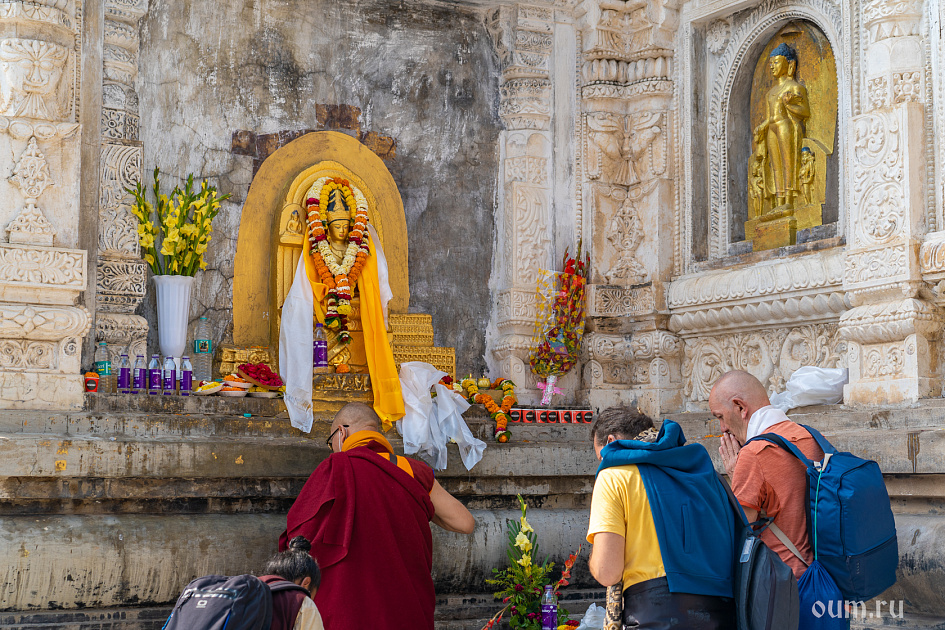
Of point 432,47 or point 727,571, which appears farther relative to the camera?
point 432,47

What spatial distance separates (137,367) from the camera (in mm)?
7504

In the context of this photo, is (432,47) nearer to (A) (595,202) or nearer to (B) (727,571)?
(A) (595,202)

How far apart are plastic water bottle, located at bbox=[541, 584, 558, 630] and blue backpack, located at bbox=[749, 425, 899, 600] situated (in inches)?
99.7

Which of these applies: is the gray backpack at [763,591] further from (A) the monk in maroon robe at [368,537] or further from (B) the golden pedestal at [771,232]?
(B) the golden pedestal at [771,232]

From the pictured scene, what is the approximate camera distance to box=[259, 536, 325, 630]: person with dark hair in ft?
10.2

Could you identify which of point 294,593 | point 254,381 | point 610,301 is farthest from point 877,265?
point 294,593

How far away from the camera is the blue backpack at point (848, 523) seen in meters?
3.71

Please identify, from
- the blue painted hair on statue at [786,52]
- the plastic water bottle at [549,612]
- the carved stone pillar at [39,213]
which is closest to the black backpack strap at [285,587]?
the plastic water bottle at [549,612]

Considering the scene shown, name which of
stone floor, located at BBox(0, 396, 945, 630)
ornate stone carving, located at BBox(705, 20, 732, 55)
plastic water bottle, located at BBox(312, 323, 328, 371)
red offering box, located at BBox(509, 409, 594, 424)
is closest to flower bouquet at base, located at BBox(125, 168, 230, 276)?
plastic water bottle, located at BBox(312, 323, 328, 371)

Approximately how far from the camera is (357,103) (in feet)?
30.2

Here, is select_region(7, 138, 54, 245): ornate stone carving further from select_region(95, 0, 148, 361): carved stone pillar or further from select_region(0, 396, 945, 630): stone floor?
select_region(0, 396, 945, 630): stone floor

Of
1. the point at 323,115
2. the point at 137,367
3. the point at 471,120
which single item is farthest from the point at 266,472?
the point at 471,120

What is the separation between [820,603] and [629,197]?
6336mm

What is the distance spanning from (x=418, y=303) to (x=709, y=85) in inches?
131
